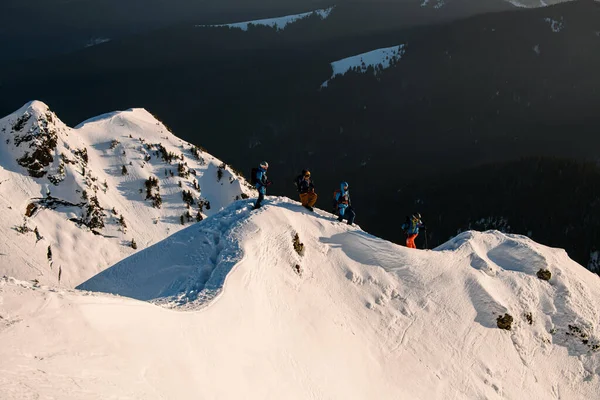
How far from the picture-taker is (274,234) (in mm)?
16000

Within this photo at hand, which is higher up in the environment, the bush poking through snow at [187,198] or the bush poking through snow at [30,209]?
the bush poking through snow at [30,209]

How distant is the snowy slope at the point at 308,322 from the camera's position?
8516 millimetres

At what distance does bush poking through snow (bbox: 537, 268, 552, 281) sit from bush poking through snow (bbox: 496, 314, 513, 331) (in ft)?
10.9

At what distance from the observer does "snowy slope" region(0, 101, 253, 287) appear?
91.0 ft

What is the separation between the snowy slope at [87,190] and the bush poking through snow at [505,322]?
23110 mm

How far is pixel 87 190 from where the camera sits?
32938mm

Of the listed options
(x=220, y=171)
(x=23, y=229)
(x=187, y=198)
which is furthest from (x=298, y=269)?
(x=220, y=171)

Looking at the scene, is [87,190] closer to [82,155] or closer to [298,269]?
[82,155]

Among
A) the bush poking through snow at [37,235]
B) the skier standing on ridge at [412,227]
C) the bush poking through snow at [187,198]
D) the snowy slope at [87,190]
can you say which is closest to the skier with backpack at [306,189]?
the skier standing on ridge at [412,227]

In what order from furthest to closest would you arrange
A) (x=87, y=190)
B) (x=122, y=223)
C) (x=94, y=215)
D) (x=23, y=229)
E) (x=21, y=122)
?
1. (x=21, y=122)
2. (x=122, y=223)
3. (x=87, y=190)
4. (x=94, y=215)
5. (x=23, y=229)

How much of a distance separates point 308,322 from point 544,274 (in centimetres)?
1108

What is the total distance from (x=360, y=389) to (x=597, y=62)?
202554mm

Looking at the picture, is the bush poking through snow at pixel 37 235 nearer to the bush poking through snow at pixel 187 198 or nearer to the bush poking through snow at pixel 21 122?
the bush poking through snow at pixel 21 122

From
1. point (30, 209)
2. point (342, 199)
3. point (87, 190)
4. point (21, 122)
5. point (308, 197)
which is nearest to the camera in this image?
point (308, 197)
